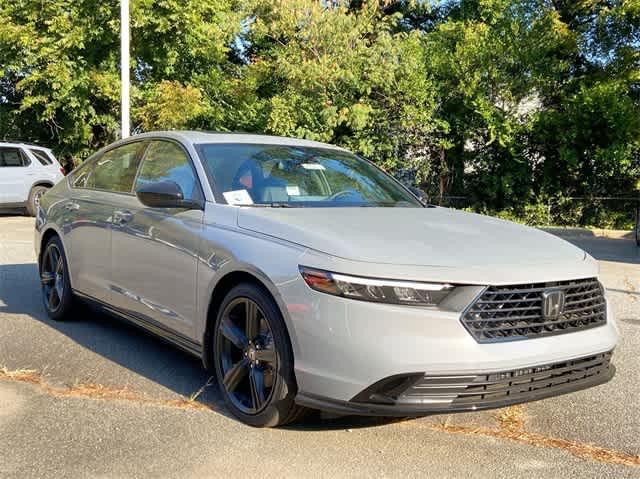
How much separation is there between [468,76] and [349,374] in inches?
569

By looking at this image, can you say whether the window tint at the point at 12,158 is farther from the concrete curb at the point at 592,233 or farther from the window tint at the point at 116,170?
the concrete curb at the point at 592,233

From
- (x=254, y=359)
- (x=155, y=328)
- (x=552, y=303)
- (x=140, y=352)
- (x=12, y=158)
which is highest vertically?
(x=552, y=303)

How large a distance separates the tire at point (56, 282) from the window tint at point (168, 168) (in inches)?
51.4

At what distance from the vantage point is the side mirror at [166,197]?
4199 mm

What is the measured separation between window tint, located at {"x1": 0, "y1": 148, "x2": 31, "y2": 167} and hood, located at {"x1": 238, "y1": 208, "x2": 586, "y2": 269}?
1354cm

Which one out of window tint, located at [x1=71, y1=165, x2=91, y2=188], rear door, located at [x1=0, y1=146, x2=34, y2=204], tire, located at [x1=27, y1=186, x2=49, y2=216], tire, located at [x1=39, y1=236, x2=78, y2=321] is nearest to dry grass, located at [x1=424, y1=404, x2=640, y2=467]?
tire, located at [x1=39, y1=236, x2=78, y2=321]

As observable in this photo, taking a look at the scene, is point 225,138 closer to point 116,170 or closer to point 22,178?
point 116,170

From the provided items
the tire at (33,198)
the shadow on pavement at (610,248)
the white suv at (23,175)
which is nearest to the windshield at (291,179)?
the shadow on pavement at (610,248)

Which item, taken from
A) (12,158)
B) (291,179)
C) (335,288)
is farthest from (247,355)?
(12,158)

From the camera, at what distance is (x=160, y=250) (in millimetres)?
4441

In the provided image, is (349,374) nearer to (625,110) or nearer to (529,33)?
(625,110)

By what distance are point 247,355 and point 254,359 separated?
6 cm

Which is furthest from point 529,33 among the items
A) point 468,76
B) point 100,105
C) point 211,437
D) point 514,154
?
point 211,437

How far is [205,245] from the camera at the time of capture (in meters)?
4.02
